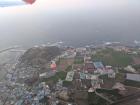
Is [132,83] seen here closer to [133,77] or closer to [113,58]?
[133,77]

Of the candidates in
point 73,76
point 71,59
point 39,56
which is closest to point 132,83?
point 73,76

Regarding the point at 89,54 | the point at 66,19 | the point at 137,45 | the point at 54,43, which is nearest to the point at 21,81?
the point at 89,54

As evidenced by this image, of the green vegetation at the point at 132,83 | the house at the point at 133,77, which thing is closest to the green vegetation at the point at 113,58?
the house at the point at 133,77

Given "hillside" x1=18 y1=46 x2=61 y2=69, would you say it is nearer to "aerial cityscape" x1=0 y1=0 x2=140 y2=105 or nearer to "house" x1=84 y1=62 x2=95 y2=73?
"aerial cityscape" x1=0 y1=0 x2=140 y2=105

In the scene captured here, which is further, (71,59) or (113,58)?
(71,59)

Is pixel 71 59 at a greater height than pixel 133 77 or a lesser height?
greater

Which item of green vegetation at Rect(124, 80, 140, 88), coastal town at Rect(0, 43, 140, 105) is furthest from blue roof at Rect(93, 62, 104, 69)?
green vegetation at Rect(124, 80, 140, 88)

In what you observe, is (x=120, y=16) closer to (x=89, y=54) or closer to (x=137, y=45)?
(x=137, y=45)

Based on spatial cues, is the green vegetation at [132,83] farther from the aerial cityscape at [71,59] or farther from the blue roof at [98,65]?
the blue roof at [98,65]
